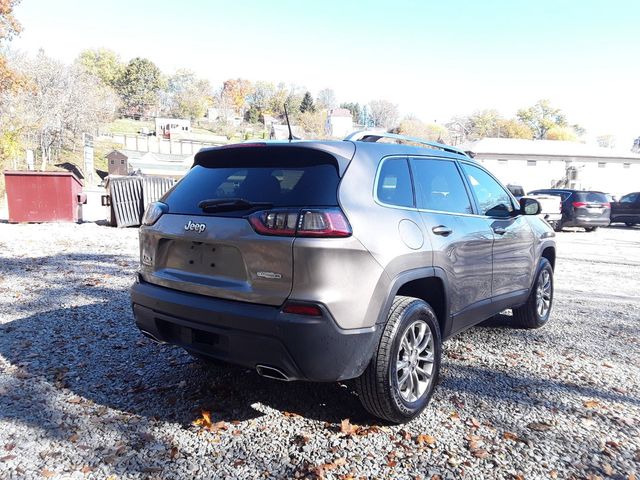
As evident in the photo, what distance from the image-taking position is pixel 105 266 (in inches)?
315

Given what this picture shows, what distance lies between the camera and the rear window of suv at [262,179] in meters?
2.75

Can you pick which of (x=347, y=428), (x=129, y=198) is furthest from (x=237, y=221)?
(x=129, y=198)

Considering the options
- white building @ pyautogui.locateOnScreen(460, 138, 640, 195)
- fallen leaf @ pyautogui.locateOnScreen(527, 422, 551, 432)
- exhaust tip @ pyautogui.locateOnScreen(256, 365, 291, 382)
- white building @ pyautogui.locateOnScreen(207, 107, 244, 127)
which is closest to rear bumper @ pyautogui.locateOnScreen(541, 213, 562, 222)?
fallen leaf @ pyautogui.locateOnScreen(527, 422, 551, 432)

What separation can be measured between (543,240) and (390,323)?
3.22 m

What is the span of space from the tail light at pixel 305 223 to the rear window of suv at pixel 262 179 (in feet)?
0.24

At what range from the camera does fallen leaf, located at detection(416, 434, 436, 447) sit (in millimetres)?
2912

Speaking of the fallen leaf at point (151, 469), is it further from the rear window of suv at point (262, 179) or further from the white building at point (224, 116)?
the white building at point (224, 116)

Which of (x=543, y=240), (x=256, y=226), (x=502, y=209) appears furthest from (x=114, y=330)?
(x=543, y=240)

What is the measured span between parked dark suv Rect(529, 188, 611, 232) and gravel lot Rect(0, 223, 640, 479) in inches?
517

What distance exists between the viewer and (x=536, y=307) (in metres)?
5.21

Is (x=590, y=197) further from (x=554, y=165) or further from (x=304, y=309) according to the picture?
(x=554, y=165)

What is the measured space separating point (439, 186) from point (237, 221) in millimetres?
1734

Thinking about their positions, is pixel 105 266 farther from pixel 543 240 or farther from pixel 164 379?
pixel 543 240

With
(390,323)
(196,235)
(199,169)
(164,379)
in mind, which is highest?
(199,169)
